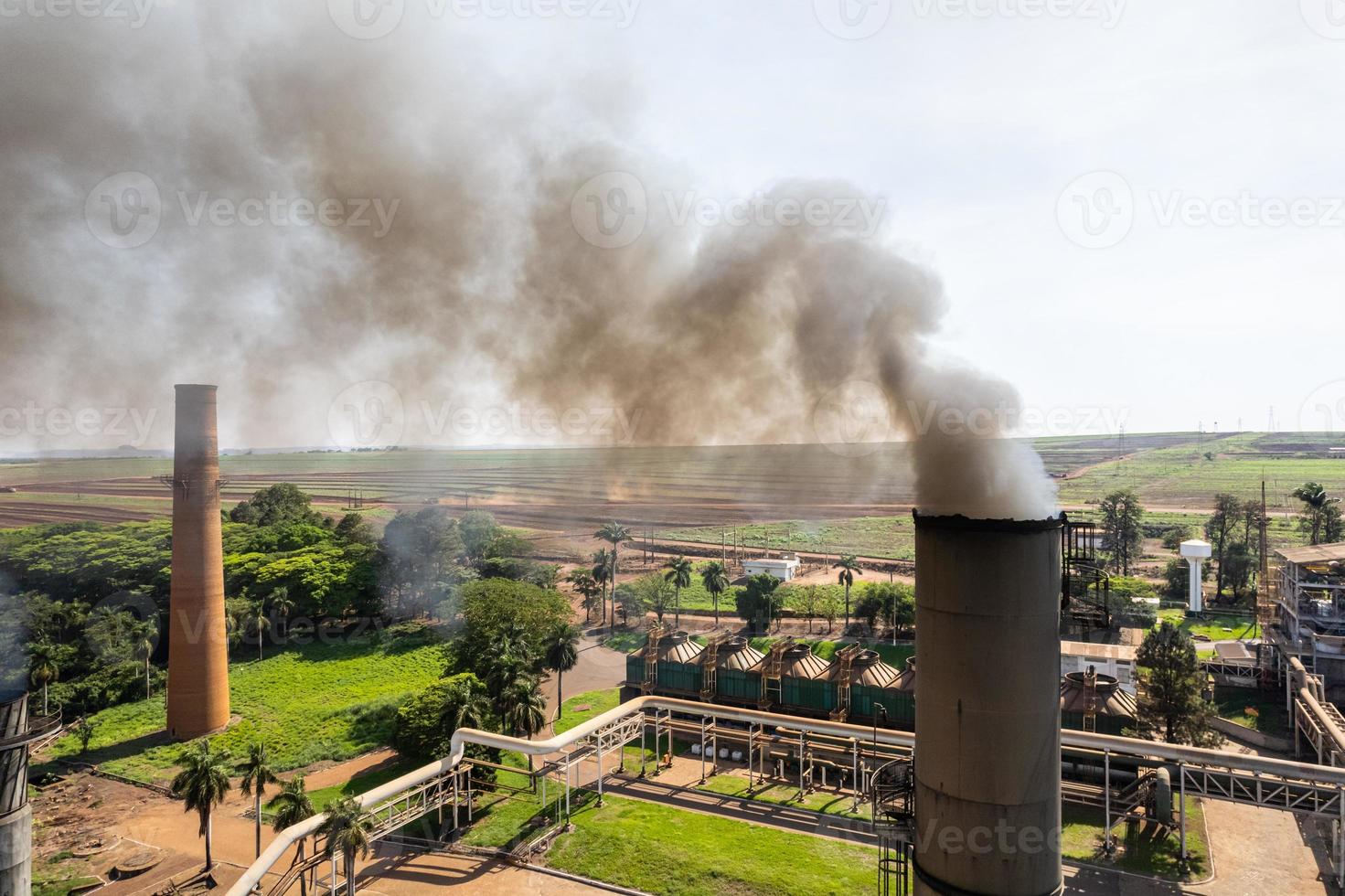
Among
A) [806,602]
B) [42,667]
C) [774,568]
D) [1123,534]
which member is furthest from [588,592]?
[1123,534]

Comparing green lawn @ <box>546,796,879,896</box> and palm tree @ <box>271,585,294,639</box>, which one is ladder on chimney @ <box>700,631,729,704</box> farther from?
palm tree @ <box>271,585,294,639</box>

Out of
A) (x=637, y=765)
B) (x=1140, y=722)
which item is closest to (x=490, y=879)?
(x=637, y=765)

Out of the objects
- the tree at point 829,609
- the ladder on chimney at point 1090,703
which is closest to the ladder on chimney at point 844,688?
the ladder on chimney at point 1090,703

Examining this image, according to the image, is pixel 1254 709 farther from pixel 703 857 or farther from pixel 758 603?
pixel 758 603

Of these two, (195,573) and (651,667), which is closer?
(195,573)

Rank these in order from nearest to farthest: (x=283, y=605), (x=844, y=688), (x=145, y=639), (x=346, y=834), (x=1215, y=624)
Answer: (x=346, y=834)
(x=844, y=688)
(x=145, y=639)
(x=1215, y=624)
(x=283, y=605)

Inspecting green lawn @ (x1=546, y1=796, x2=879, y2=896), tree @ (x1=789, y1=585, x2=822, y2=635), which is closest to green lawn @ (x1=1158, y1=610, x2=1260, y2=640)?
tree @ (x1=789, y1=585, x2=822, y2=635)
